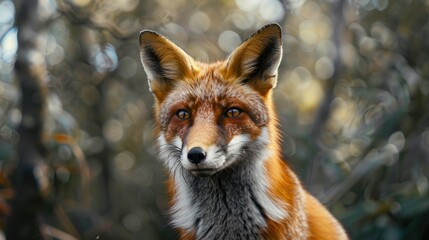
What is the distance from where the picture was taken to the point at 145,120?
22547mm

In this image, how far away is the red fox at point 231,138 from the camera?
522cm

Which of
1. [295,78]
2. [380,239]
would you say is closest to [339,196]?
[380,239]

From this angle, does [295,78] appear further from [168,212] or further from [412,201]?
[168,212]

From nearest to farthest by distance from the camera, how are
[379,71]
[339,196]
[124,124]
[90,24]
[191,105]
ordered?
1. [191,105]
2. [90,24]
3. [339,196]
4. [379,71]
5. [124,124]

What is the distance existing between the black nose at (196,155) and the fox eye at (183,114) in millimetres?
602

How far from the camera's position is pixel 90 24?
29.9 ft

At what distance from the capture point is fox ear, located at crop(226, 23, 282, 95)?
541 centimetres

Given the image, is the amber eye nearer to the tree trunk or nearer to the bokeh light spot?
the tree trunk

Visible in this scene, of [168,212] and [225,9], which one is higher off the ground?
[168,212]

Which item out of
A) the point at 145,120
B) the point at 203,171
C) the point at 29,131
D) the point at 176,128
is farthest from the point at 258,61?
the point at 145,120

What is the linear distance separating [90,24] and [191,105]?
4.33 metres

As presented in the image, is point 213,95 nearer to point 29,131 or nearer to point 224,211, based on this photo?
point 224,211

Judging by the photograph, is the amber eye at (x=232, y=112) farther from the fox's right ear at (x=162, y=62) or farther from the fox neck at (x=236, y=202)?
the fox's right ear at (x=162, y=62)

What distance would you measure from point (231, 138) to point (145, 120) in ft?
57.9
